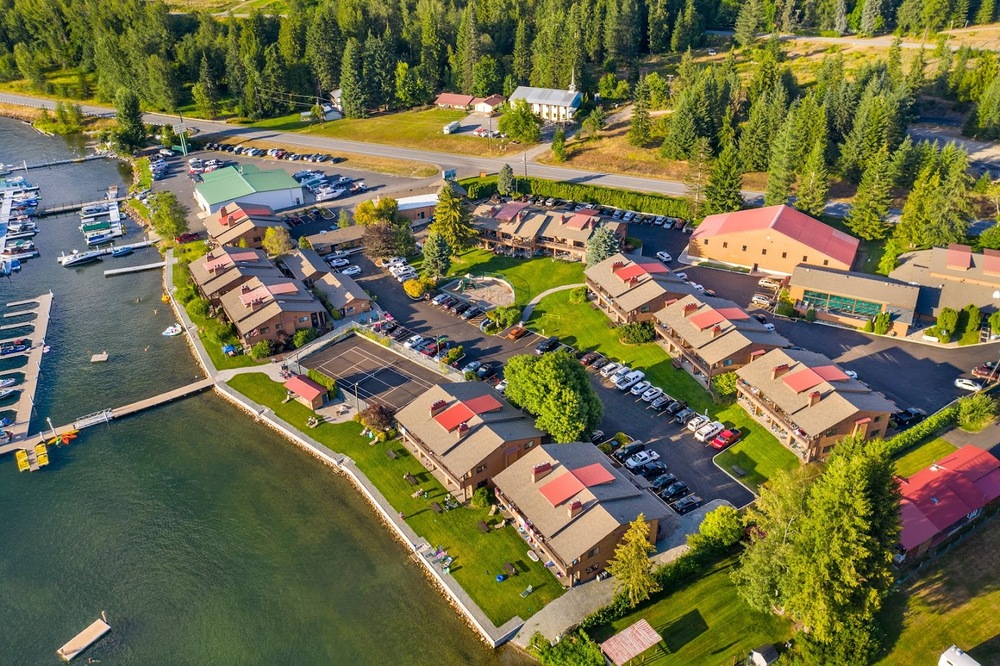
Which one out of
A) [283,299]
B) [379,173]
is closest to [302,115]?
[379,173]

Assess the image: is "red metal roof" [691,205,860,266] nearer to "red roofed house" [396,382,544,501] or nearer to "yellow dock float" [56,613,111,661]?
"red roofed house" [396,382,544,501]

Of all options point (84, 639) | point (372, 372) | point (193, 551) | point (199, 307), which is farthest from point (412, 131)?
point (84, 639)

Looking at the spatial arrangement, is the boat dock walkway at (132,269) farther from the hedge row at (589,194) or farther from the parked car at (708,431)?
the parked car at (708,431)

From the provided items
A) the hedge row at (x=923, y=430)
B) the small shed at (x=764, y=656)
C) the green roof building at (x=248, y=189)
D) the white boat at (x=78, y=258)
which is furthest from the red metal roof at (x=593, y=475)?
the white boat at (x=78, y=258)

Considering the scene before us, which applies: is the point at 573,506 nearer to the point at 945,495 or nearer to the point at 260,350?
the point at 945,495

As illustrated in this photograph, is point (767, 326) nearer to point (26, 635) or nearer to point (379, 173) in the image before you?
point (26, 635)

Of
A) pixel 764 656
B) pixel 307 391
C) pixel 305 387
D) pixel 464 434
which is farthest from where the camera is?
pixel 305 387
